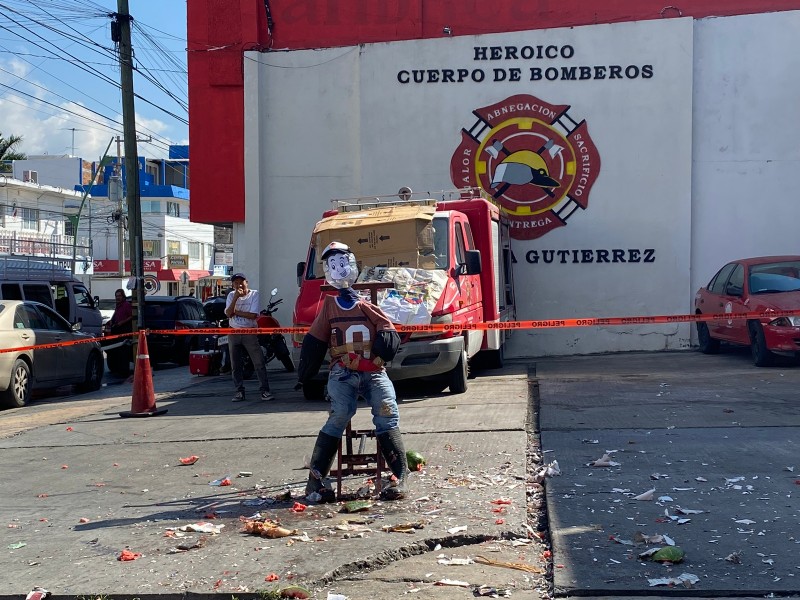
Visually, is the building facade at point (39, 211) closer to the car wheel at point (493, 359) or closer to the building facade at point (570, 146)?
the building facade at point (570, 146)

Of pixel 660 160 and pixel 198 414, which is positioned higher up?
pixel 660 160

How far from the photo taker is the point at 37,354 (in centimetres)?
1500

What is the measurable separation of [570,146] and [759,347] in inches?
242

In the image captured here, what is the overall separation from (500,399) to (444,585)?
21.3 feet

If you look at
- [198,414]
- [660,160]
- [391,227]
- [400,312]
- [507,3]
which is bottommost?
[198,414]

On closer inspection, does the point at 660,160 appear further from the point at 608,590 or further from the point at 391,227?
the point at 608,590

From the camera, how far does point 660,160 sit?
1833 centimetres

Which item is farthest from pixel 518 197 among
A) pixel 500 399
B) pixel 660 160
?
pixel 500 399

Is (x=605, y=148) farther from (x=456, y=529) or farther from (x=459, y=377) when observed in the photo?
(x=456, y=529)

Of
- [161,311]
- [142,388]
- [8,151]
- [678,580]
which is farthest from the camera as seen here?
[8,151]

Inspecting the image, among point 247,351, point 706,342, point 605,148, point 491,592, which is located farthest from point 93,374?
point 491,592

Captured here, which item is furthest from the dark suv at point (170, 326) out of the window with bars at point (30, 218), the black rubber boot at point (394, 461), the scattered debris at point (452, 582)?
the window with bars at point (30, 218)

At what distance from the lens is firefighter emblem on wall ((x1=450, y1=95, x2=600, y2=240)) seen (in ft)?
60.7

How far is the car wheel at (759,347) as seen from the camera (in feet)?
45.0
